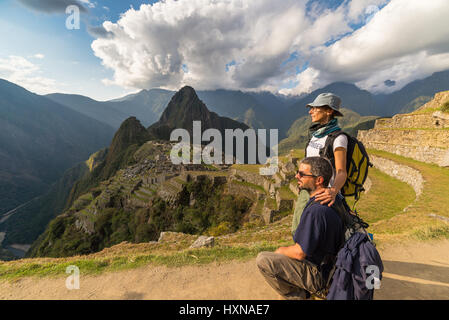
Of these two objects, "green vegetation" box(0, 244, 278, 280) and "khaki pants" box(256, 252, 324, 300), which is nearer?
"khaki pants" box(256, 252, 324, 300)

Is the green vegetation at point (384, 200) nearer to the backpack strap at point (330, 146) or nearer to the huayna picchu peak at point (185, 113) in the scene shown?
the backpack strap at point (330, 146)

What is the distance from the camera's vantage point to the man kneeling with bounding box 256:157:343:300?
93.1 inches

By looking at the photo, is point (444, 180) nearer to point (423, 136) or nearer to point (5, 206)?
point (423, 136)

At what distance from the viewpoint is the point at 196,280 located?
404 cm

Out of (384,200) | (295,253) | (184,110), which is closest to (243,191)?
(384,200)

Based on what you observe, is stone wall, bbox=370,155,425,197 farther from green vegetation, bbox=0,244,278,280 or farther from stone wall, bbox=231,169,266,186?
stone wall, bbox=231,169,266,186

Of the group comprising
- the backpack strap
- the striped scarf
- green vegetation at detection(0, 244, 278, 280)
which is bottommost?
green vegetation at detection(0, 244, 278, 280)

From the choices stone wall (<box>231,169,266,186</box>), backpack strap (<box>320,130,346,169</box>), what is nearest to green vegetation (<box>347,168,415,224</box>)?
backpack strap (<box>320,130,346,169</box>)

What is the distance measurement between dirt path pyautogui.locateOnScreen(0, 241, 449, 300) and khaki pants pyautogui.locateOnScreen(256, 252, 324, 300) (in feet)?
3.02

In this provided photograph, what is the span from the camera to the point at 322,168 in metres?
2.57

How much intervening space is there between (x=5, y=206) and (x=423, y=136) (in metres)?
206

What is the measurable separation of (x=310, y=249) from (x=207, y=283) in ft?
8.60

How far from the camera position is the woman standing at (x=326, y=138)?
9.70ft
